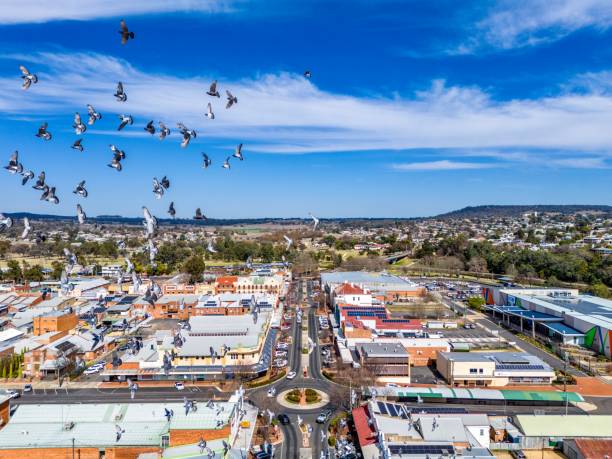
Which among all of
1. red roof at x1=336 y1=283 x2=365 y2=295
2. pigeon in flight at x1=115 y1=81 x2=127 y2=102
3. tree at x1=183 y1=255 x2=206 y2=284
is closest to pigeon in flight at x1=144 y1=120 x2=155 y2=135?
pigeon in flight at x1=115 y1=81 x2=127 y2=102

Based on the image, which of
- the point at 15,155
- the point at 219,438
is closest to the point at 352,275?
the point at 219,438

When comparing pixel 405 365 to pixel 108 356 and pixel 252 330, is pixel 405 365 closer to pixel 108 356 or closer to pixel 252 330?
pixel 252 330

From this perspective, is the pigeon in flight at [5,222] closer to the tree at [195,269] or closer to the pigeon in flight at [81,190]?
the pigeon in flight at [81,190]

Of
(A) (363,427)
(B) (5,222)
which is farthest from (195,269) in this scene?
(B) (5,222)

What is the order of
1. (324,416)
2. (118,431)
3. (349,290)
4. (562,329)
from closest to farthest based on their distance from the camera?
(118,431) → (324,416) → (562,329) → (349,290)

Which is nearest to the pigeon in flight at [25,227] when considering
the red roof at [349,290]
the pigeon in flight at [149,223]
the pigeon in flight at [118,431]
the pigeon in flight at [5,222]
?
the pigeon in flight at [5,222]

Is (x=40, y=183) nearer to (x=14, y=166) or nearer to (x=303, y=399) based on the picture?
(x=14, y=166)

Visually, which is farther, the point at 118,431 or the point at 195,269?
the point at 195,269
